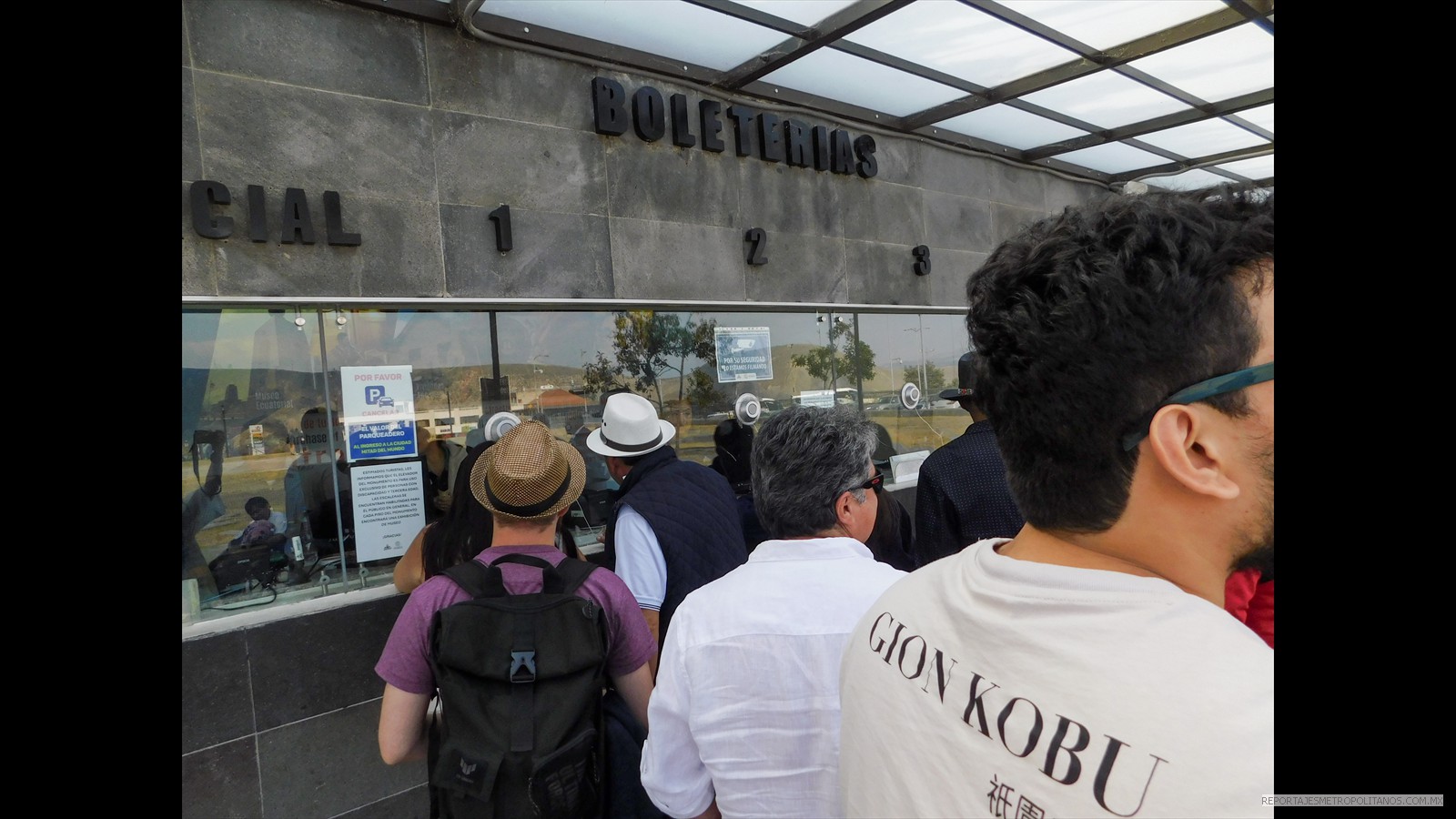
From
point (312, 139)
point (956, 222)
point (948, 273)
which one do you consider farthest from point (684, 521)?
point (956, 222)

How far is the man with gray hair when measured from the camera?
1565 mm

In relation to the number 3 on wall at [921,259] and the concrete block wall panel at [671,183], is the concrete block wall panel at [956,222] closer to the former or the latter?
the number 3 on wall at [921,259]

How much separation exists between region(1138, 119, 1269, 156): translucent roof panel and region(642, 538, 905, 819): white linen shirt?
22.6 ft

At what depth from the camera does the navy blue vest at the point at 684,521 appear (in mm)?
2928

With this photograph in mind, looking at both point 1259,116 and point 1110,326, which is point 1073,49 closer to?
point 1259,116

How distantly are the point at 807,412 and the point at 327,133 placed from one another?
3205 mm

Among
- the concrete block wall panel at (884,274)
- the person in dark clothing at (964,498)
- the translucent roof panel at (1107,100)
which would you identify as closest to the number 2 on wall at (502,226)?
the person in dark clothing at (964,498)

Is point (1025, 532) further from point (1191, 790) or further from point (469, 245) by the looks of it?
point (469, 245)

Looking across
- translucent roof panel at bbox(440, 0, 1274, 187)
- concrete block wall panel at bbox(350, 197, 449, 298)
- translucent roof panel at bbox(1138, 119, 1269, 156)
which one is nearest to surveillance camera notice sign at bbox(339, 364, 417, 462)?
concrete block wall panel at bbox(350, 197, 449, 298)

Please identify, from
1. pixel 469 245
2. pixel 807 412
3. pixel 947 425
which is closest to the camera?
pixel 807 412

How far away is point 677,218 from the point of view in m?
5.11

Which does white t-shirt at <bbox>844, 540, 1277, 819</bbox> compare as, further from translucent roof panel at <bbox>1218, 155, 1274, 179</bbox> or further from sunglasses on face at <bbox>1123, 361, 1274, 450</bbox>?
translucent roof panel at <bbox>1218, 155, 1274, 179</bbox>

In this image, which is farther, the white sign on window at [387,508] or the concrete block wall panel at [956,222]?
the concrete block wall panel at [956,222]
